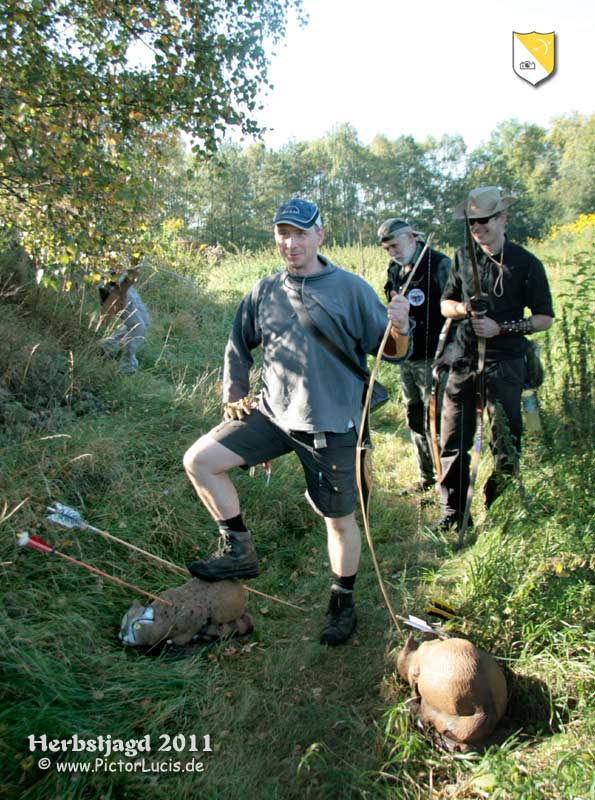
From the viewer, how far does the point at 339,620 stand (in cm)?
319

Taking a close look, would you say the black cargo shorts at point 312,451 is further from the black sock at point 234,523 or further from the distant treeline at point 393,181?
the distant treeline at point 393,181

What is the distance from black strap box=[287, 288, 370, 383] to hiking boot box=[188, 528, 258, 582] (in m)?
1.13

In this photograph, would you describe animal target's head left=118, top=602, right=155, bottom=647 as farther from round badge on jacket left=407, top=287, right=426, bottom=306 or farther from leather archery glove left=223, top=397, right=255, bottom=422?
round badge on jacket left=407, top=287, right=426, bottom=306

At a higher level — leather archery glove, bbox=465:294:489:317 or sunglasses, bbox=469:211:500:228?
sunglasses, bbox=469:211:500:228

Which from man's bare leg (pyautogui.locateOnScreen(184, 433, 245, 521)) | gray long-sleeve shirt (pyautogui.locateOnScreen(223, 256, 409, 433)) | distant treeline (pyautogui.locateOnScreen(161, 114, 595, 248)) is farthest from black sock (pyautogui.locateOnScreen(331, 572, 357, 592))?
distant treeline (pyautogui.locateOnScreen(161, 114, 595, 248))

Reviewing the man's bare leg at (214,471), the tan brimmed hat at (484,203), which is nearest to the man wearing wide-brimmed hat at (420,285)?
the tan brimmed hat at (484,203)

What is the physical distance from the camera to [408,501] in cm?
498

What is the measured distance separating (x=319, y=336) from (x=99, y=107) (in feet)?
8.80

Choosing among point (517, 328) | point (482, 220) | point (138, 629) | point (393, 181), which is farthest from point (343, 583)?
point (393, 181)

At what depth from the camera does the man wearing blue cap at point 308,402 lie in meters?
2.97

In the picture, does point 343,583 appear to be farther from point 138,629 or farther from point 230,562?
point 138,629

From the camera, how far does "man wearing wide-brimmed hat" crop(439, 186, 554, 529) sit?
3.73 meters

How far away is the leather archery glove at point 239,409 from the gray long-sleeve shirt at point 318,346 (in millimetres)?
110

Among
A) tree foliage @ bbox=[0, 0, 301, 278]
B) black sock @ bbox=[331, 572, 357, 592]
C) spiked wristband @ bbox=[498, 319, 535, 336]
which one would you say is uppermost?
tree foliage @ bbox=[0, 0, 301, 278]
